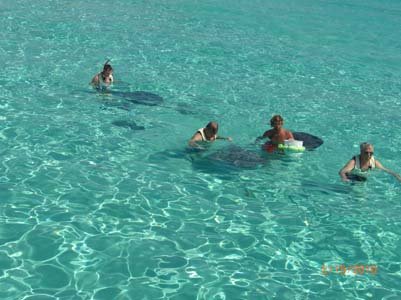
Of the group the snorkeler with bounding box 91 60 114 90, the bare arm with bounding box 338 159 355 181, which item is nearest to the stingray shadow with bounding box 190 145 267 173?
the bare arm with bounding box 338 159 355 181

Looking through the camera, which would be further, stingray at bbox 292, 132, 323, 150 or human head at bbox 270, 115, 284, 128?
stingray at bbox 292, 132, 323, 150

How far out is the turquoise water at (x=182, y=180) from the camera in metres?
7.74

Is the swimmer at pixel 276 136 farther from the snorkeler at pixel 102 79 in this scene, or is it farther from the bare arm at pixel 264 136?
the snorkeler at pixel 102 79

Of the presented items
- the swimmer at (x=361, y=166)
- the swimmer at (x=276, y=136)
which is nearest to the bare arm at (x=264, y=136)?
the swimmer at (x=276, y=136)

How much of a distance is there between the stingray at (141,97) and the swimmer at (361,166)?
5792mm

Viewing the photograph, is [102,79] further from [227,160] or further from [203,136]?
[227,160]

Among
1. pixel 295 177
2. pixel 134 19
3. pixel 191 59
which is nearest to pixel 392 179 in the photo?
pixel 295 177

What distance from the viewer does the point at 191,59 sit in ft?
66.3

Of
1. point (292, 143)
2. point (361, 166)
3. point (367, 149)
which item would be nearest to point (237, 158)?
point (292, 143)

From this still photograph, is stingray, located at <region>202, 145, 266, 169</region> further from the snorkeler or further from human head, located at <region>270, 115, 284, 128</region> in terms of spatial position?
the snorkeler
